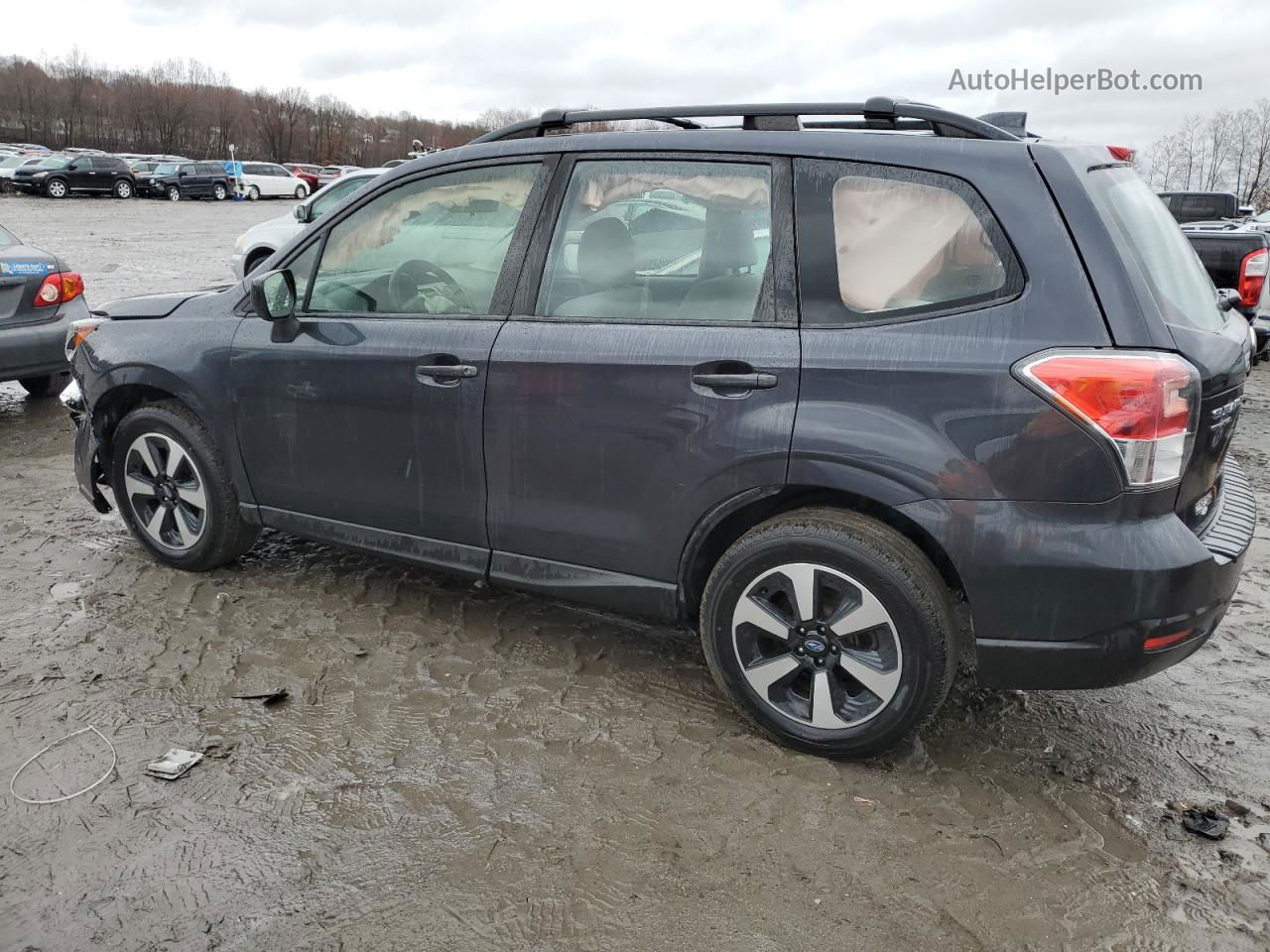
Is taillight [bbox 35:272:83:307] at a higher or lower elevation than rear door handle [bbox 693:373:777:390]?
higher

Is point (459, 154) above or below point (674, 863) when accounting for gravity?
above

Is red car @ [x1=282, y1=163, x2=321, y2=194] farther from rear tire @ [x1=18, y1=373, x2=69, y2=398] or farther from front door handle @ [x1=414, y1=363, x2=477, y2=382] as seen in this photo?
front door handle @ [x1=414, y1=363, x2=477, y2=382]

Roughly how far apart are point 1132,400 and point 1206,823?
1.20 meters

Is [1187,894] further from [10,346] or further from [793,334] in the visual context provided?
[10,346]

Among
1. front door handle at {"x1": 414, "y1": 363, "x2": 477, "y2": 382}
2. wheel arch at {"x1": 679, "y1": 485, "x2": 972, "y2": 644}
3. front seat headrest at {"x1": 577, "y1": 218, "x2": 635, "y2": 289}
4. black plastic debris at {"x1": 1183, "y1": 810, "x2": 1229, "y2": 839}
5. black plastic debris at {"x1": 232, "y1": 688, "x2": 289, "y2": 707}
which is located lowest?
black plastic debris at {"x1": 1183, "y1": 810, "x2": 1229, "y2": 839}

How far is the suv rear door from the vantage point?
3039mm

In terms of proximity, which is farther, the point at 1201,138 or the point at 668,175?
the point at 1201,138

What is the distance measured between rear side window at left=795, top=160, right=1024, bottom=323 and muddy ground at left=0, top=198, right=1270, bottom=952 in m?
1.36

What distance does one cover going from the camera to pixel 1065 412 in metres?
2.62

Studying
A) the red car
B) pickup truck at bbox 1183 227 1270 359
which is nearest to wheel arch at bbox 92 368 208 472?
pickup truck at bbox 1183 227 1270 359

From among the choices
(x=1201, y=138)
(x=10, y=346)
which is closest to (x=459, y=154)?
(x=10, y=346)

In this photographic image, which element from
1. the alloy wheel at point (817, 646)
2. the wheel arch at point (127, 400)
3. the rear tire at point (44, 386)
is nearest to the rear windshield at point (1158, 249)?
the alloy wheel at point (817, 646)

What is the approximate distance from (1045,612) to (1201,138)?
7024cm

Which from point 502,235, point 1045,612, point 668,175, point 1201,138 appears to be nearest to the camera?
point 1045,612
